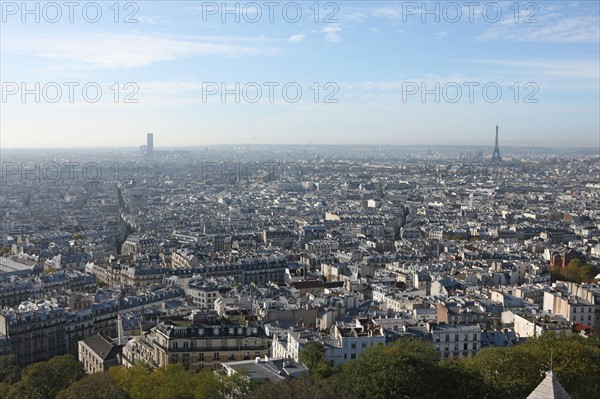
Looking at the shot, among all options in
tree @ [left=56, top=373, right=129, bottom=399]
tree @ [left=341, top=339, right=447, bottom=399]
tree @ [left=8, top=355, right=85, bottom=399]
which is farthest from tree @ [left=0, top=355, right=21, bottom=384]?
tree @ [left=341, top=339, right=447, bottom=399]

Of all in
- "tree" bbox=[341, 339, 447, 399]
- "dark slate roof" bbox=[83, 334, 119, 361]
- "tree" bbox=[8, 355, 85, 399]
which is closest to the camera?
"tree" bbox=[341, 339, 447, 399]

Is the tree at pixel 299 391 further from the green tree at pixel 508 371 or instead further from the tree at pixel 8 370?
the tree at pixel 8 370

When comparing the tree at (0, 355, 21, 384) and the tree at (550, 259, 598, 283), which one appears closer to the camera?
the tree at (0, 355, 21, 384)

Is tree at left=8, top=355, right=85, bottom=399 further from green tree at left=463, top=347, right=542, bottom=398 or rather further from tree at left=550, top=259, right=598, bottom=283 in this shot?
tree at left=550, top=259, right=598, bottom=283

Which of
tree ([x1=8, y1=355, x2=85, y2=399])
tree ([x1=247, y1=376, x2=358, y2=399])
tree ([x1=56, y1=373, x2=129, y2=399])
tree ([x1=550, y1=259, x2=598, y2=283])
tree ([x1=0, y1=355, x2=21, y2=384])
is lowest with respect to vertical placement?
tree ([x1=0, y1=355, x2=21, y2=384])

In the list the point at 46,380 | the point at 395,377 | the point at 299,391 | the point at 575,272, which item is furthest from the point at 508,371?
the point at 575,272

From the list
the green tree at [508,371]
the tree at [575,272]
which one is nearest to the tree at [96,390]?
the green tree at [508,371]

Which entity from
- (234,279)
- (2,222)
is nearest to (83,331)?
(234,279)

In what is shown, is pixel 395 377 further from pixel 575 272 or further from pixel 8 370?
pixel 575 272
